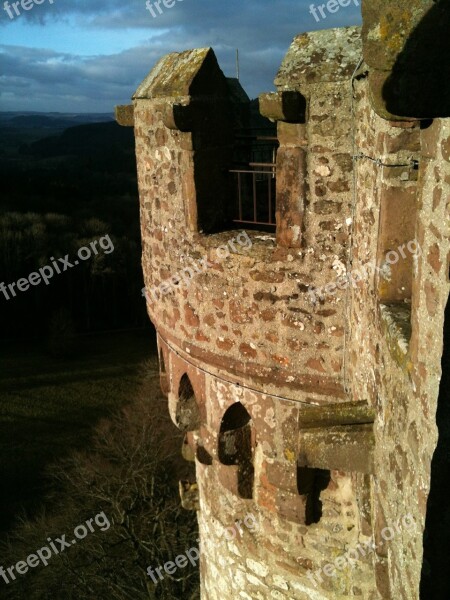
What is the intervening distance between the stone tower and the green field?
43.7 ft

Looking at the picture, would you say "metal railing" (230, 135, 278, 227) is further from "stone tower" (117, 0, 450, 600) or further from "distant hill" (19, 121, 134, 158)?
"distant hill" (19, 121, 134, 158)

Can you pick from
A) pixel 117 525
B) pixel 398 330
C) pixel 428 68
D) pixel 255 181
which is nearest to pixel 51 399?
pixel 117 525

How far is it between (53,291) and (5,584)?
16464 mm

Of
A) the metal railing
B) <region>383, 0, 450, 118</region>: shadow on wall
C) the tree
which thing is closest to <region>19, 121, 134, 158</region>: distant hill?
the tree

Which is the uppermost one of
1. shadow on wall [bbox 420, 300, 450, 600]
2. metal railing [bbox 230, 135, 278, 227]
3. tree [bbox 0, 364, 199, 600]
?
metal railing [bbox 230, 135, 278, 227]

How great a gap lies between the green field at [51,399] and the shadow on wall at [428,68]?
650 inches

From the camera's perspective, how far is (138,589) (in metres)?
14.9

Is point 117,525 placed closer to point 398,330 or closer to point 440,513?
point 398,330

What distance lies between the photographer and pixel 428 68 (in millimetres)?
1786

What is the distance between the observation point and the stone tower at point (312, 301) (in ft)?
6.50

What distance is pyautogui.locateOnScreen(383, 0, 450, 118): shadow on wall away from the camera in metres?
1.78

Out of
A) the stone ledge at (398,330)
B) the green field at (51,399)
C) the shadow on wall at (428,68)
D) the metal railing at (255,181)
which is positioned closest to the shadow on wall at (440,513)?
the stone ledge at (398,330)

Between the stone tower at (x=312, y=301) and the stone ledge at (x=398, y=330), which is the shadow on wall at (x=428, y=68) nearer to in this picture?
the stone tower at (x=312, y=301)

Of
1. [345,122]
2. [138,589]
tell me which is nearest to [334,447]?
[345,122]
